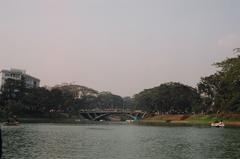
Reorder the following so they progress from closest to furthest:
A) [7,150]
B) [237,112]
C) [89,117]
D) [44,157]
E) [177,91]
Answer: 1. [44,157]
2. [7,150]
3. [237,112]
4. [177,91]
5. [89,117]

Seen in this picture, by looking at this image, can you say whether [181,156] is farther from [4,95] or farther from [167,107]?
[167,107]

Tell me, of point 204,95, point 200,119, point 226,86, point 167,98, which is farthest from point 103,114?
point 226,86

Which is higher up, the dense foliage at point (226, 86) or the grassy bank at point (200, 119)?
the dense foliage at point (226, 86)

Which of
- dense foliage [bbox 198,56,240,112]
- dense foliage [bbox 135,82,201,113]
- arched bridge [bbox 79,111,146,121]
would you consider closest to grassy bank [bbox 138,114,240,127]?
dense foliage [bbox 198,56,240,112]

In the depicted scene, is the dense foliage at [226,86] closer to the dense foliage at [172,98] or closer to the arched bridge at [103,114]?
the dense foliage at [172,98]

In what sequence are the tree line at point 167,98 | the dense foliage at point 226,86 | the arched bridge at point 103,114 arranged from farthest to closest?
the arched bridge at point 103,114 → the tree line at point 167,98 → the dense foliage at point 226,86

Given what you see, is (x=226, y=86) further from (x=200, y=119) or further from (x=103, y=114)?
(x=103, y=114)

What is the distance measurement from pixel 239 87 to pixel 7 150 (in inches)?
3175

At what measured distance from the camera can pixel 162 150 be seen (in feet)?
124

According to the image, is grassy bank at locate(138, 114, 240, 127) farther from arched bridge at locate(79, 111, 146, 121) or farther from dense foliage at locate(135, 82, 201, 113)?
arched bridge at locate(79, 111, 146, 121)

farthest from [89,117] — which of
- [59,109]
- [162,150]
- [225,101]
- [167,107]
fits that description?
[162,150]

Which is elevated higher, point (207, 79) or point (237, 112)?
point (207, 79)

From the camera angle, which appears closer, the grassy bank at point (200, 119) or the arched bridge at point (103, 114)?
the grassy bank at point (200, 119)

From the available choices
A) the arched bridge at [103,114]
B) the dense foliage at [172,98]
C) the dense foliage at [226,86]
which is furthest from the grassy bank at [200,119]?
the arched bridge at [103,114]
